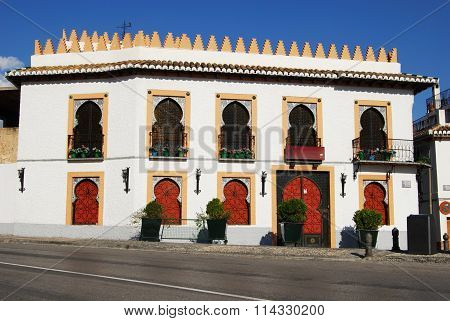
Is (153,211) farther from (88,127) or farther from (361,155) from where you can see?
(361,155)

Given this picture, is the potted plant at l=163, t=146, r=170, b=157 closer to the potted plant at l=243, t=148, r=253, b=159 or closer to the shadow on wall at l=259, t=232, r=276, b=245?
the potted plant at l=243, t=148, r=253, b=159

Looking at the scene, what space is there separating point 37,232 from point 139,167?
519cm

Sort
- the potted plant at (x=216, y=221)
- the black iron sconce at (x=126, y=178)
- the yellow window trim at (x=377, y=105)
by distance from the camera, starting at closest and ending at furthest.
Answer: the potted plant at (x=216, y=221), the black iron sconce at (x=126, y=178), the yellow window trim at (x=377, y=105)

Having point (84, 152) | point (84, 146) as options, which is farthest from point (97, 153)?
point (84, 146)

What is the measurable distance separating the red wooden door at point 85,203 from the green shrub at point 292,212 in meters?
7.88

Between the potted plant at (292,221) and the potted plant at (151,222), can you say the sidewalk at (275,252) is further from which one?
the potted plant at (292,221)

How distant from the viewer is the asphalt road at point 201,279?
8289 mm

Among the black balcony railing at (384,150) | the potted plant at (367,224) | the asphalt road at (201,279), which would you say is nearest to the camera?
the asphalt road at (201,279)

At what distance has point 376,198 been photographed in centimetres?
2338

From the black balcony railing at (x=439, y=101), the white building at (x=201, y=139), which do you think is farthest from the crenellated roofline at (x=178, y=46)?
the black balcony railing at (x=439, y=101)

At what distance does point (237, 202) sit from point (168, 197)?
116 inches

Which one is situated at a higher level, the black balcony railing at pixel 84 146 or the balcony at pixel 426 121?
the balcony at pixel 426 121

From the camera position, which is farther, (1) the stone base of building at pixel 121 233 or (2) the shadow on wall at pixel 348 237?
(2) the shadow on wall at pixel 348 237

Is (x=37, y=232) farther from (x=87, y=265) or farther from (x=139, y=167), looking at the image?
(x=87, y=265)
